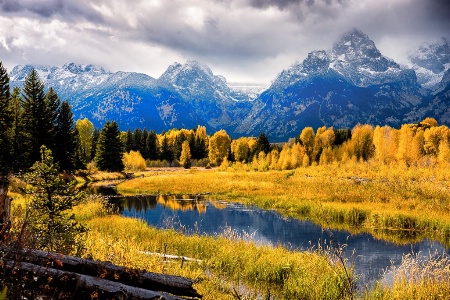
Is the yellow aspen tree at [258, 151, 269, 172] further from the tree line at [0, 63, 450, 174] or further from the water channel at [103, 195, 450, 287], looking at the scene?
the water channel at [103, 195, 450, 287]

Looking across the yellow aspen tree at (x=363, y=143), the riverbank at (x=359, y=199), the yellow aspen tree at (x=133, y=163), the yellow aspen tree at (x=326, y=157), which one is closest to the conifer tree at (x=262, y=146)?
the yellow aspen tree at (x=326, y=157)

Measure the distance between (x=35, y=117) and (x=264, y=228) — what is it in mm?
41520

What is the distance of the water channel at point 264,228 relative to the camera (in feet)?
58.5

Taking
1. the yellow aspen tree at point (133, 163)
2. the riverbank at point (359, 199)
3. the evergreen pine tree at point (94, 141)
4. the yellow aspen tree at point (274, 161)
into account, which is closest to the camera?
the riverbank at point (359, 199)

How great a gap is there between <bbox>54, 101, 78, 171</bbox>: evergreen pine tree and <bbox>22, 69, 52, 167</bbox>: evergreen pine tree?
2.61 meters

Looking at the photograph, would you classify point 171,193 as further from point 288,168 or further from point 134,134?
point 134,134

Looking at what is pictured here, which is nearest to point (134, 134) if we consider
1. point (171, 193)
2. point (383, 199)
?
point (171, 193)

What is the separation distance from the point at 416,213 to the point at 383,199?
21.3 feet

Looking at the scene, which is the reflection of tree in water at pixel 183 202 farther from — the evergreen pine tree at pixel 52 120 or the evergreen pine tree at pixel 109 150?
the evergreen pine tree at pixel 109 150

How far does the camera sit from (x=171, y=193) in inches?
1877

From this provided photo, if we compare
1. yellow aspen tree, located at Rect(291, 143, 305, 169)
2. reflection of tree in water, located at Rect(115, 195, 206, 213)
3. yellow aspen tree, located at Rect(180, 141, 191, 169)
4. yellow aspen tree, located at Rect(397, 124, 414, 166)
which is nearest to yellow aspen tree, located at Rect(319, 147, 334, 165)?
yellow aspen tree, located at Rect(291, 143, 305, 169)

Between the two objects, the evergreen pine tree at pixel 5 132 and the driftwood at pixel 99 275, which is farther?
the evergreen pine tree at pixel 5 132

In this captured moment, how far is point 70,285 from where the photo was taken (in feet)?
19.1

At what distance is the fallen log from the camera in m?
5.54
